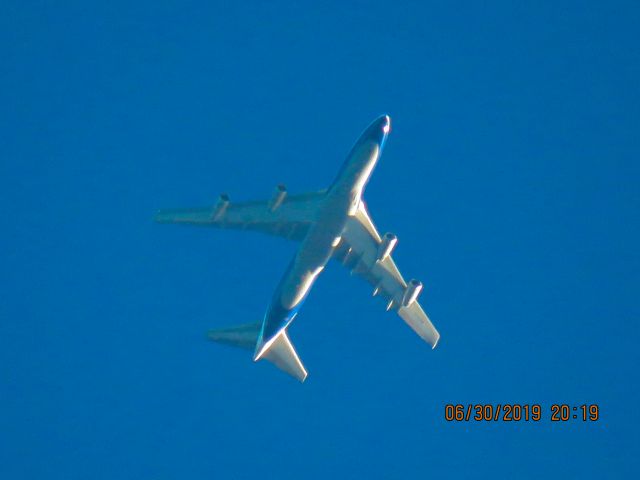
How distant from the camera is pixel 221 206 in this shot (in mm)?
48812

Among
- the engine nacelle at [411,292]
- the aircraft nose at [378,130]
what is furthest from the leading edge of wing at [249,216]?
the engine nacelle at [411,292]

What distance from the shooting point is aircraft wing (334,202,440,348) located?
49188 millimetres

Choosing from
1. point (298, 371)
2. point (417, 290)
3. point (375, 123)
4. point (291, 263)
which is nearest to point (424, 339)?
point (417, 290)

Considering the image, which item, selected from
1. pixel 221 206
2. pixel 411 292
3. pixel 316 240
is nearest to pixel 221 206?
pixel 221 206

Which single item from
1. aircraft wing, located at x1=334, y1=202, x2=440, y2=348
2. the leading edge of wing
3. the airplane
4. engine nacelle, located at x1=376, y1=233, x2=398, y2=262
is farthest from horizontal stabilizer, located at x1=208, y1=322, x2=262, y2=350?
engine nacelle, located at x1=376, y1=233, x2=398, y2=262

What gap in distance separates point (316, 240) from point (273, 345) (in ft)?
28.6

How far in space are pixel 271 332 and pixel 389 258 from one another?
9.74 meters

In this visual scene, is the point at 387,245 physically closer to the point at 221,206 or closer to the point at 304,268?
the point at 304,268

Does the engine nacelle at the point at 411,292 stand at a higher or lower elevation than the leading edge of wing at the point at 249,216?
higher

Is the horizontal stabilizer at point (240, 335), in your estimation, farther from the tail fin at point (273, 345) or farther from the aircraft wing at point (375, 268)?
the aircraft wing at point (375, 268)

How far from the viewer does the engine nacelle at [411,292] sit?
5075cm

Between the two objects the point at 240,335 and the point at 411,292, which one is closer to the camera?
the point at 411,292

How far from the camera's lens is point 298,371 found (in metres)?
51.6

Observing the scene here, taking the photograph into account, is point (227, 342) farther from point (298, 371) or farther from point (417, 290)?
point (417, 290)
